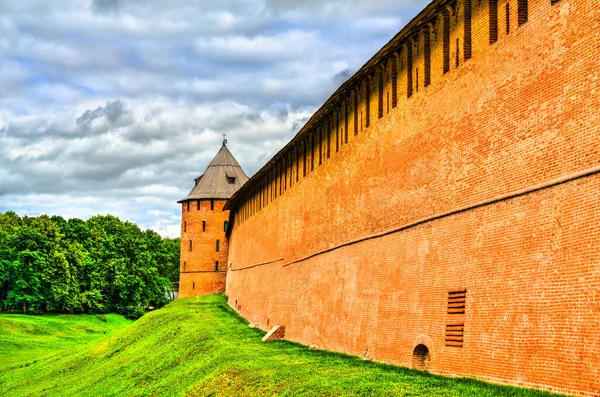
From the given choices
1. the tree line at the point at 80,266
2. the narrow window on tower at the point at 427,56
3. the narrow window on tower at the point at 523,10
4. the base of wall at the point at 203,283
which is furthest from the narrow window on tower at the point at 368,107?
the tree line at the point at 80,266

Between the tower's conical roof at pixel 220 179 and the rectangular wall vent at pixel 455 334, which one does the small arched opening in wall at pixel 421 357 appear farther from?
the tower's conical roof at pixel 220 179

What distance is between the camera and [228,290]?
3909 centimetres

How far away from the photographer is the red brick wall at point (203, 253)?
4306 centimetres

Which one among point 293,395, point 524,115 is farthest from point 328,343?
point 524,115

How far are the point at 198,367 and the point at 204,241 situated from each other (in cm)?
2543

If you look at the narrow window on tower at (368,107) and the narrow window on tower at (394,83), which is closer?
the narrow window on tower at (394,83)

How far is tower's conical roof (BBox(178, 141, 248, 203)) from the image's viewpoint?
4394cm

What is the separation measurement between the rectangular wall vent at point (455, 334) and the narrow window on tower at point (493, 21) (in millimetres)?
4032

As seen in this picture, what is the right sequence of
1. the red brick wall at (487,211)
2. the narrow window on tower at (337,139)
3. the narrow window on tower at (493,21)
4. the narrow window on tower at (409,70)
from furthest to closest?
the narrow window on tower at (337,139) → the narrow window on tower at (409,70) → the narrow window on tower at (493,21) → the red brick wall at (487,211)

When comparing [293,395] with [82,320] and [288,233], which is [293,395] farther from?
[82,320]

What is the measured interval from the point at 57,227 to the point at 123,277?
6.01 meters

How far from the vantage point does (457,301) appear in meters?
11.3

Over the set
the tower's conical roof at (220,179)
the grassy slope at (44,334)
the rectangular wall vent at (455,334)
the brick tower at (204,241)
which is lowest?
the grassy slope at (44,334)

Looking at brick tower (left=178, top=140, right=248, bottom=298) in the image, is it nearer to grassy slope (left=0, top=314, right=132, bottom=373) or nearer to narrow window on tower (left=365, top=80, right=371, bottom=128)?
grassy slope (left=0, top=314, right=132, bottom=373)
